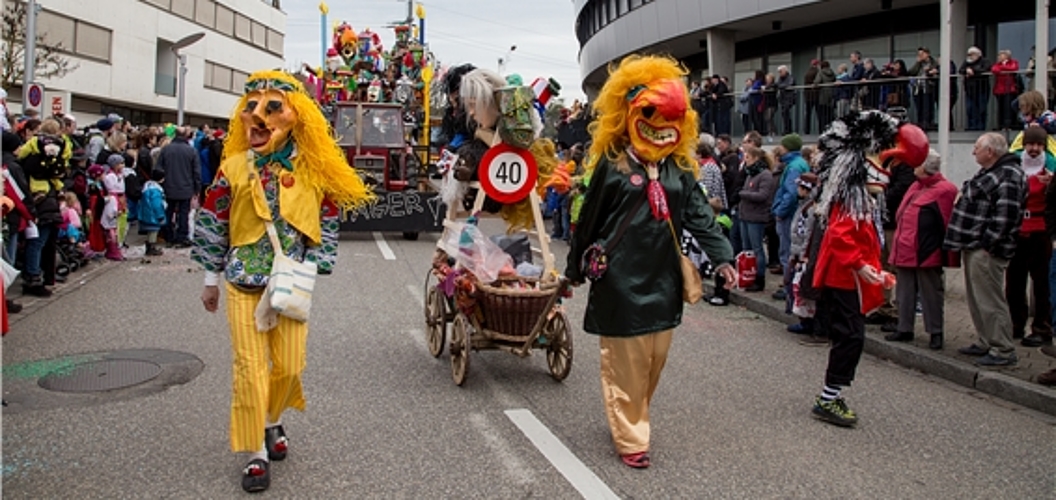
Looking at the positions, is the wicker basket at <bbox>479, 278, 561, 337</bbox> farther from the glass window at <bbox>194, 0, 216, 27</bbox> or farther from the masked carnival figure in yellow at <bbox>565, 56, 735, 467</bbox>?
the glass window at <bbox>194, 0, 216, 27</bbox>

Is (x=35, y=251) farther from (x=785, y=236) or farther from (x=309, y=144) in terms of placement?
(x=785, y=236)

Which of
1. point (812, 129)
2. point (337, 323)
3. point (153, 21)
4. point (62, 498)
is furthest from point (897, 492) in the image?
point (153, 21)

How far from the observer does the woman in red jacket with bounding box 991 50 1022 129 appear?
1313 cm

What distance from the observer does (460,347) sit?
21.2 feet

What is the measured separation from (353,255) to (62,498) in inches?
378

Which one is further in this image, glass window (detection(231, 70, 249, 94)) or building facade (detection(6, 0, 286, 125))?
glass window (detection(231, 70, 249, 94))

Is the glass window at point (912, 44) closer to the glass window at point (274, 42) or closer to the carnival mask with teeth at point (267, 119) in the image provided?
the carnival mask with teeth at point (267, 119)

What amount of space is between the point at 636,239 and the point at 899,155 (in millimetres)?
2109

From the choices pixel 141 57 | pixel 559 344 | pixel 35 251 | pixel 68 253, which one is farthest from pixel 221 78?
pixel 559 344

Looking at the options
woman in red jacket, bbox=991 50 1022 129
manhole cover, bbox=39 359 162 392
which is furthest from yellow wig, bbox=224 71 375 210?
woman in red jacket, bbox=991 50 1022 129

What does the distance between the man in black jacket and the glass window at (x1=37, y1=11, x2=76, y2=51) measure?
1003 inches

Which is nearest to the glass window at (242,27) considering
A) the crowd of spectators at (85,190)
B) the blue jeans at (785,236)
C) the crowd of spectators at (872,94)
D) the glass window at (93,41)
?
the glass window at (93,41)

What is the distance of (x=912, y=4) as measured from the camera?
61.8 feet

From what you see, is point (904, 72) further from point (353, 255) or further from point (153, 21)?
point (153, 21)
